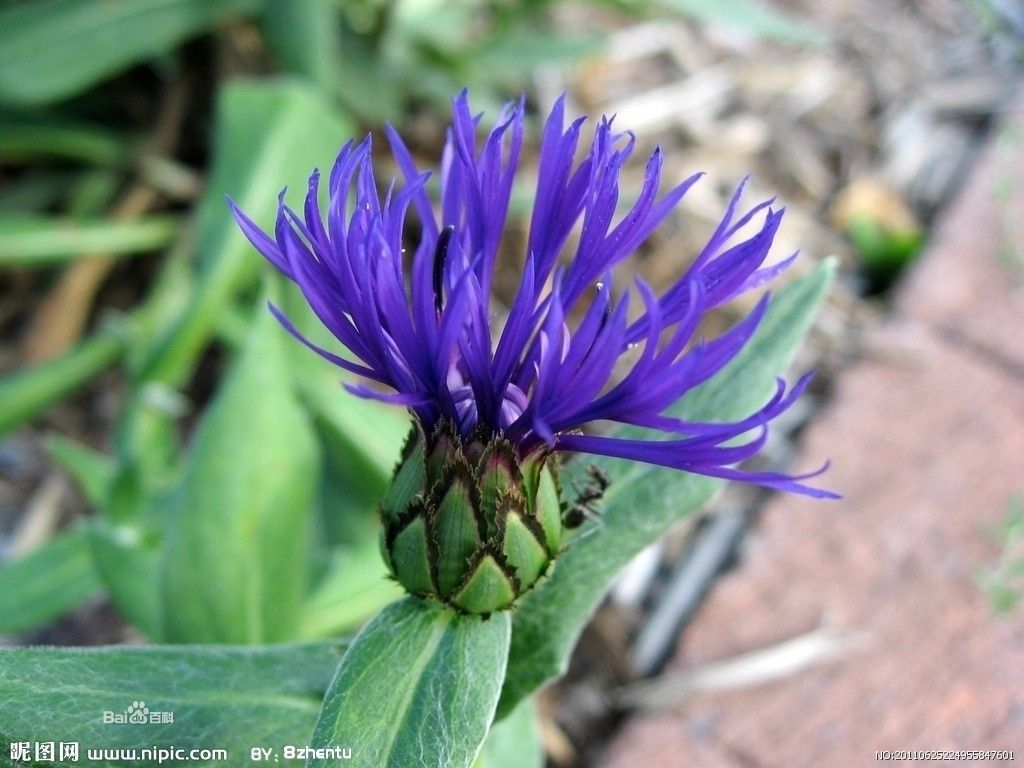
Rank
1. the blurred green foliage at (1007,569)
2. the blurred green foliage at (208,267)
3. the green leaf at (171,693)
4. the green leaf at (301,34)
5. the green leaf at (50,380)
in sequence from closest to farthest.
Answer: the green leaf at (171,693), the blurred green foliage at (208,267), the blurred green foliage at (1007,569), the green leaf at (50,380), the green leaf at (301,34)

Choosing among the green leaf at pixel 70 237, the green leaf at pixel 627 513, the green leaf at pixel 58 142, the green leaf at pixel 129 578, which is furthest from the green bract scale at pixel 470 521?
the green leaf at pixel 58 142

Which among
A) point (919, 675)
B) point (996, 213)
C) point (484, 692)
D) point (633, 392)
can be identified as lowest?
point (919, 675)

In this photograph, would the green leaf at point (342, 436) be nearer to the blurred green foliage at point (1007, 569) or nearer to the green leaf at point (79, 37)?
the green leaf at point (79, 37)

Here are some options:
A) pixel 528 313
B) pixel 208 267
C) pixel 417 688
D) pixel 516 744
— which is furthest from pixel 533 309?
pixel 208 267

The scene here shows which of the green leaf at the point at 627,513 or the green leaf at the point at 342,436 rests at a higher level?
the green leaf at the point at 627,513

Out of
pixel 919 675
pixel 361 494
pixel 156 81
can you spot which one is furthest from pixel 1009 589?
pixel 156 81

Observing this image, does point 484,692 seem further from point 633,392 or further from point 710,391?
point 710,391
